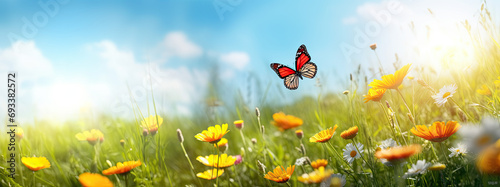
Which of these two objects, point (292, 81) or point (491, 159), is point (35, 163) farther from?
point (491, 159)

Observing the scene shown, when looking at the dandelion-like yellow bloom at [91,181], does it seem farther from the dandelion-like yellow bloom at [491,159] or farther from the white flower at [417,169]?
the dandelion-like yellow bloom at [491,159]

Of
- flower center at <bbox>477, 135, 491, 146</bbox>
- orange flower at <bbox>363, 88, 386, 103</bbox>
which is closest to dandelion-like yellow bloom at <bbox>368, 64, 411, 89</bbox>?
orange flower at <bbox>363, 88, 386, 103</bbox>

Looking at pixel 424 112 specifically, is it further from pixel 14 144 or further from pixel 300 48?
pixel 14 144

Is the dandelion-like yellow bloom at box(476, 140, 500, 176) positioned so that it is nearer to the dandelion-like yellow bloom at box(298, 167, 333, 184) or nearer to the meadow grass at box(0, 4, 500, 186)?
the meadow grass at box(0, 4, 500, 186)

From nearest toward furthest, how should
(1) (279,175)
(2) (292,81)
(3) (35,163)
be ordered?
(1) (279,175)
(3) (35,163)
(2) (292,81)

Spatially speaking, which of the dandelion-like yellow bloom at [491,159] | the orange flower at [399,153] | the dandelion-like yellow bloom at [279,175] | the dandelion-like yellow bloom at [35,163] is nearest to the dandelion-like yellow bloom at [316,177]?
the dandelion-like yellow bloom at [279,175]

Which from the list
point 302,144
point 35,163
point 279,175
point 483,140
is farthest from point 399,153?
point 35,163

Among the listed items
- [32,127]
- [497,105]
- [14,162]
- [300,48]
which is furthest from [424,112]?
[32,127]
